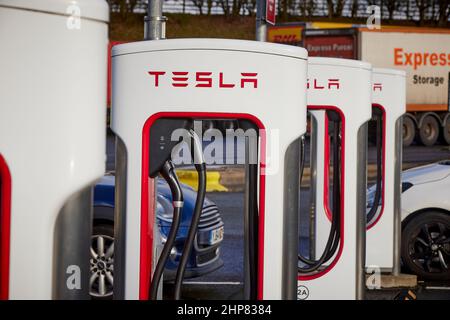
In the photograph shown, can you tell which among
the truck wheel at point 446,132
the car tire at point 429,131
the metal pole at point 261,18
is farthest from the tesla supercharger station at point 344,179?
the truck wheel at point 446,132

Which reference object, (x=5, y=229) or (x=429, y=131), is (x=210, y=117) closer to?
(x=5, y=229)

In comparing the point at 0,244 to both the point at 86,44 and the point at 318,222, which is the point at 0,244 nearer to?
the point at 86,44

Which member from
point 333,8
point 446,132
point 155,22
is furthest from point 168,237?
point 333,8

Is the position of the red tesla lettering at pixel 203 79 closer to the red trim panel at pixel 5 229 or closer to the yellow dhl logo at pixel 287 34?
the red trim panel at pixel 5 229

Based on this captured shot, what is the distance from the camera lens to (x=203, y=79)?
12.8ft

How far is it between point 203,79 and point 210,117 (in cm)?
17

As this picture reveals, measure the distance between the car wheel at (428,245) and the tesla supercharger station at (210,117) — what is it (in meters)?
4.34

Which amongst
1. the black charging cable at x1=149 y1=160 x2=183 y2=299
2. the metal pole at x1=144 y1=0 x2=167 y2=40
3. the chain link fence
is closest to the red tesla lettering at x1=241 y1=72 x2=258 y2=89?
the black charging cable at x1=149 y1=160 x2=183 y2=299

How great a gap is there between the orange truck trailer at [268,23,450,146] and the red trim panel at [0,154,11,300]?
77.0ft

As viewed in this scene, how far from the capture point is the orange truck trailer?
26000 mm

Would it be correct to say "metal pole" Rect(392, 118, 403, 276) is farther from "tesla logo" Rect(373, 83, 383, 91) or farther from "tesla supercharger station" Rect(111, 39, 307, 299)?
"tesla supercharger station" Rect(111, 39, 307, 299)

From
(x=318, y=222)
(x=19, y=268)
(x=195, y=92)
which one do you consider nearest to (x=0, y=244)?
(x=19, y=268)

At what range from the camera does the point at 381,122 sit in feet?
25.9
